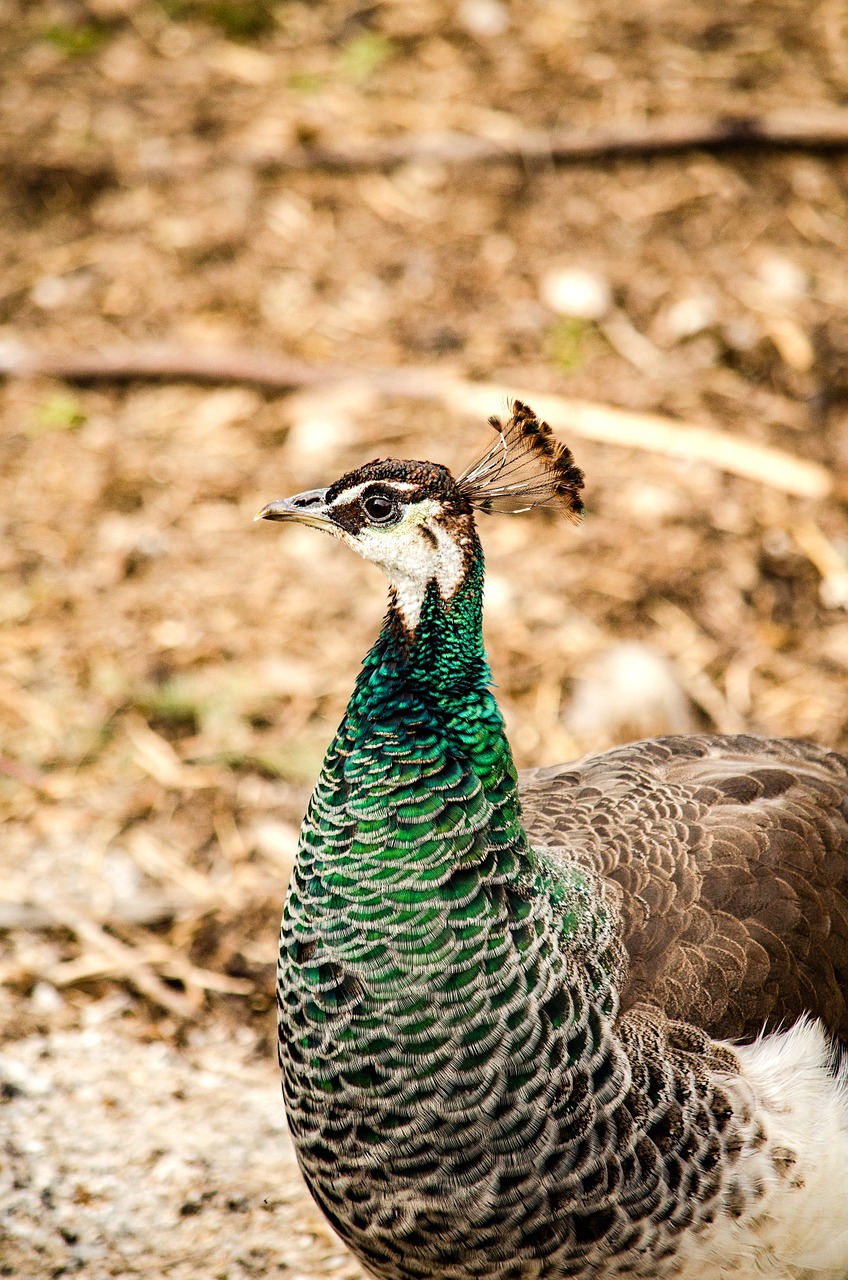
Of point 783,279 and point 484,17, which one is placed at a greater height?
point 484,17

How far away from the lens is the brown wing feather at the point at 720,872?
2.69 metres

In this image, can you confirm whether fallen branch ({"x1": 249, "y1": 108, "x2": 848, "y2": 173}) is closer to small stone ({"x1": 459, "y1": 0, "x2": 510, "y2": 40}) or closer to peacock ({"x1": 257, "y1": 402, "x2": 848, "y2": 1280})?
small stone ({"x1": 459, "y1": 0, "x2": 510, "y2": 40})

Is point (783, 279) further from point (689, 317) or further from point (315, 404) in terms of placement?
point (315, 404)

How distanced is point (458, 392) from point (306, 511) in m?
3.14

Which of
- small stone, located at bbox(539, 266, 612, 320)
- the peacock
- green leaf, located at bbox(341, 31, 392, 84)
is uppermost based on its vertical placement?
green leaf, located at bbox(341, 31, 392, 84)

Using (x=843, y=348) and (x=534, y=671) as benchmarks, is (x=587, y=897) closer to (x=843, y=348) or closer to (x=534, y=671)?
(x=534, y=671)

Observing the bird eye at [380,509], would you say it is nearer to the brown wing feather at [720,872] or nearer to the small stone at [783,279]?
the brown wing feather at [720,872]

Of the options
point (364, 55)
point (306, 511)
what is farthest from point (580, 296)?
point (306, 511)

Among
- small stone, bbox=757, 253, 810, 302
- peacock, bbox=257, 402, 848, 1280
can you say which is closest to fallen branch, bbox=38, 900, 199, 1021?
peacock, bbox=257, 402, 848, 1280

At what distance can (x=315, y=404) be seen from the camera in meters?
5.75

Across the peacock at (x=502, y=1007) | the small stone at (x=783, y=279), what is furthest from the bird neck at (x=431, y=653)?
the small stone at (x=783, y=279)

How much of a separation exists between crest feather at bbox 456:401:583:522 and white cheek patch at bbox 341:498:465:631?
0.39ft

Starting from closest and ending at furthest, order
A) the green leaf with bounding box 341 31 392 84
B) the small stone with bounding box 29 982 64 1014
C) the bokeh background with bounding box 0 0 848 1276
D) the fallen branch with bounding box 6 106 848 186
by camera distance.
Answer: the small stone with bounding box 29 982 64 1014, the bokeh background with bounding box 0 0 848 1276, the fallen branch with bounding box 6 106 848 186, the green leaf with bounding box 341 31 392 84

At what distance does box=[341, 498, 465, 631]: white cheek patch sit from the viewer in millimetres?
2582
